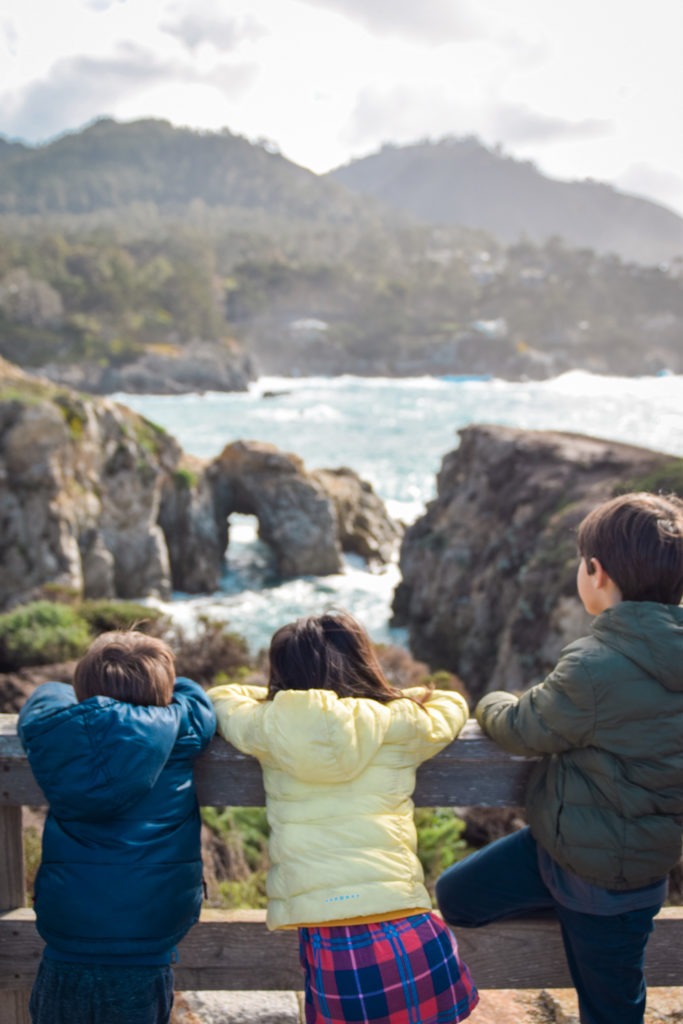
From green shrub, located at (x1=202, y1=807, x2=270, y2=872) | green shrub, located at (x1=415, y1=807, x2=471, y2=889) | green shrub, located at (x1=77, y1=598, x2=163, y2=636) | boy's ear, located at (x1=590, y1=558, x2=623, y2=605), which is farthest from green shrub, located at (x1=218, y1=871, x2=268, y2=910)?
green shrub, located at (x1=77, y1=598, x2=163, y2=636)

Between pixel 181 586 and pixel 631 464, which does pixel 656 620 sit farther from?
pixel 181 586

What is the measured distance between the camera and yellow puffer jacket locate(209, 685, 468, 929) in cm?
212

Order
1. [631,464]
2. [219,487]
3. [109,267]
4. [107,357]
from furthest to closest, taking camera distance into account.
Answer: [109,267], [107,357], [219,487], [631,464]

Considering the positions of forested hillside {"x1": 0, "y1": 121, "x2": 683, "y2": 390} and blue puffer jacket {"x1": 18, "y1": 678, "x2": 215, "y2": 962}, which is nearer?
blue puffer jacket {"x1": 18, "y1": 678, "x2": 215, "y2": 962}

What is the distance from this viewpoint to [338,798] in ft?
7.26

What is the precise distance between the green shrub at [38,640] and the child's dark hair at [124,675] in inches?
313

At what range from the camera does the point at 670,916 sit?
251 centimetres

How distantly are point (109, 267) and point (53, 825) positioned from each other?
97870mm

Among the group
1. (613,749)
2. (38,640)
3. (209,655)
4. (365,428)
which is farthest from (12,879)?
(365,428)

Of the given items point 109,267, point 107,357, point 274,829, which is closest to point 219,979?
point 274,829

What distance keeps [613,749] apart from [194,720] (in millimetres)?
1072

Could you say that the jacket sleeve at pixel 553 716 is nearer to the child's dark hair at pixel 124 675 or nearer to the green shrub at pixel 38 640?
the child's dark hair at pixel 124 675

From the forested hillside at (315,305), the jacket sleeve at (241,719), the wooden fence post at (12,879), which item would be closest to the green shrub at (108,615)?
the wooden fence post at (12,879)

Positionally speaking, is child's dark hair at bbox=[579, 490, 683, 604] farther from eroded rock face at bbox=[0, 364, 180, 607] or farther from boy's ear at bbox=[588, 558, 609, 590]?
eroded rock face at bbox=[0, 364, 180, 607]
